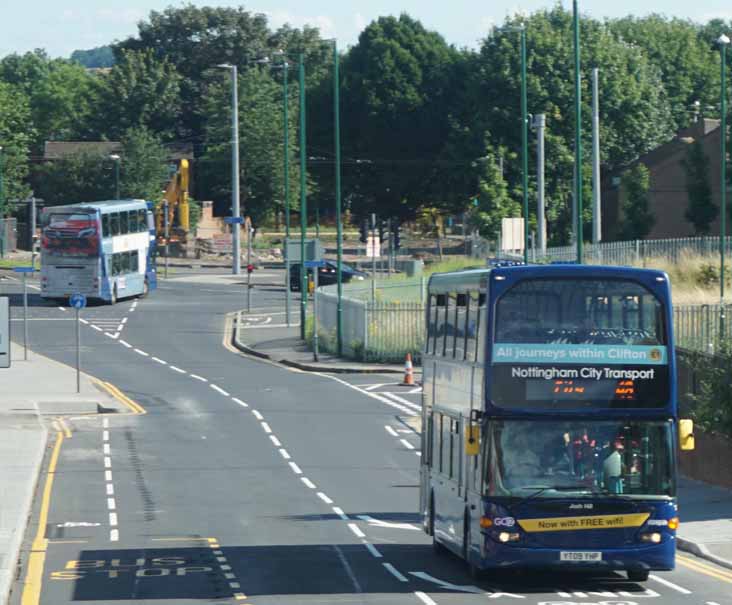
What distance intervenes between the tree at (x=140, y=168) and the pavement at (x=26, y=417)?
49432 millimetres

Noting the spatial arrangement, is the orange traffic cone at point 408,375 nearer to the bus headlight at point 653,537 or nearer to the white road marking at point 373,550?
the white road marking at point 373,550

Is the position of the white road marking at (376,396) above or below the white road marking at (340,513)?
above

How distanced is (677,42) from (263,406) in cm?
8347

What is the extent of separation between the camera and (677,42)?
398 feet

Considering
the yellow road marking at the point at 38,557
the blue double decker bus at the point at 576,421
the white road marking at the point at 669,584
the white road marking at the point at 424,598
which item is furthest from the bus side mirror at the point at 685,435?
the yellow road marking at the point at 38,557

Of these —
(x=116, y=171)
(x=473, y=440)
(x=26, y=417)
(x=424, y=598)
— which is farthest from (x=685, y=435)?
(x=116, y=171)

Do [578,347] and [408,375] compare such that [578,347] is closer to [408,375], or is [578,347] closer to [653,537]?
[653,537]

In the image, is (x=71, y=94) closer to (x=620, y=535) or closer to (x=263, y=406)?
(x=263, y=406)

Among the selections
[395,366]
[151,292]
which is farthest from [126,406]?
[151,292]

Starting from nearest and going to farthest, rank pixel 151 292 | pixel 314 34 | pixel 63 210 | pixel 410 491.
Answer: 1. pixel 410 491
2. pixel 63 210
3. pixel 151 292
4. pixel 314 34

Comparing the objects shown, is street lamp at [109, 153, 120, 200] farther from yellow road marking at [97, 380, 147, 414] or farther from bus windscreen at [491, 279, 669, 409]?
bus windscreen at [491, 279, 669, 409]

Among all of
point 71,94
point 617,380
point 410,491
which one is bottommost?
point 410,491

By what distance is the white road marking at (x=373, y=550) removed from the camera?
23062 millimetres

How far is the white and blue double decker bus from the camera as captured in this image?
71062 mm
